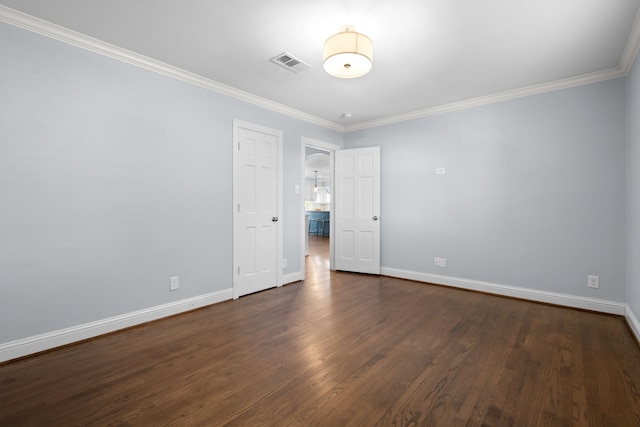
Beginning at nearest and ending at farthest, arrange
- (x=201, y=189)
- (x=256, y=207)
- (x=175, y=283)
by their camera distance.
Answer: (x=175, y=283) → (x=201, y=189) → (x=256, y=207)

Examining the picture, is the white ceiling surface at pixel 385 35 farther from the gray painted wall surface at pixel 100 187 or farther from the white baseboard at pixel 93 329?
the white baseboard at pixel 93 329

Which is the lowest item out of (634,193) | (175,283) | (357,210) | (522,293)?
(522,293)

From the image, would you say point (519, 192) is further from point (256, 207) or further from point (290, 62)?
point (256, 207)

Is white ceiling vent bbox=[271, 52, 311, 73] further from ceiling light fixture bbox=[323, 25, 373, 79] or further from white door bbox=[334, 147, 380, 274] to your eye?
white door bbox=[334, 147, 380, 274]

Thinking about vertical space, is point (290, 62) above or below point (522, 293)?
above

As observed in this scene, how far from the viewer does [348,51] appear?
230cm

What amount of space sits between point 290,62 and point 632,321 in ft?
13.7

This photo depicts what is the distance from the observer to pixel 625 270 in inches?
127

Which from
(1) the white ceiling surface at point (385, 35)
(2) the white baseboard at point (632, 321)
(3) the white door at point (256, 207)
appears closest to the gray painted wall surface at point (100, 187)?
(3) the white door at point (256, 207)

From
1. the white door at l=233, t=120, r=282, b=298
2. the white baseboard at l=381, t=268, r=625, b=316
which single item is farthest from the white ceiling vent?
the white baseboard at l=381, t=268, r=625, b=316

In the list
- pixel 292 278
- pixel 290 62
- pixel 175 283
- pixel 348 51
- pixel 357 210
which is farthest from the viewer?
pixel 357 210

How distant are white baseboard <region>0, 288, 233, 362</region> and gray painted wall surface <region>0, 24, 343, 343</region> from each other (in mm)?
54

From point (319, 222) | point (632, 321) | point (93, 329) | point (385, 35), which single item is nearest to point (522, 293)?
point (632, 321)

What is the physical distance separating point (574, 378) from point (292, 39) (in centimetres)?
345
